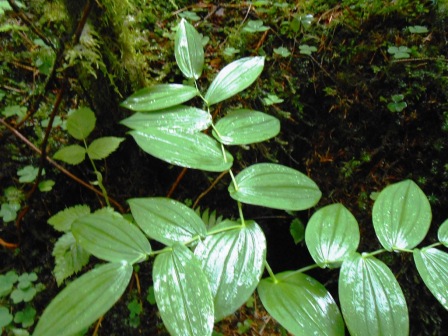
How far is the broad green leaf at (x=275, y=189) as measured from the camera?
0.88m

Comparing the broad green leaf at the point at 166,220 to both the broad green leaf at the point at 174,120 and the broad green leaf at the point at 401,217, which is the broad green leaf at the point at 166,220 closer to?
the broad green leaf at the point at 174,120

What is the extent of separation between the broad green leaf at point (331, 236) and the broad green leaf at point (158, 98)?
0.55m

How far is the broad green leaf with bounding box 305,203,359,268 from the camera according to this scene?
0.85 meters

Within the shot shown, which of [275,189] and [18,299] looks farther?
[18,299]

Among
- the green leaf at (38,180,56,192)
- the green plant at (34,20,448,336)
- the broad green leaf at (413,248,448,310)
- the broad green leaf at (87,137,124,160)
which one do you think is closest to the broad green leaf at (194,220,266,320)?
the green plant at (34,20,448,336)

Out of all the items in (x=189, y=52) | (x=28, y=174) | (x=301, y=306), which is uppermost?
(x=189, y=52)

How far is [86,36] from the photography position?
3.48ft

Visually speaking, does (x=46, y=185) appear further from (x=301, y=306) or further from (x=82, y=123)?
(x=301, y=306)

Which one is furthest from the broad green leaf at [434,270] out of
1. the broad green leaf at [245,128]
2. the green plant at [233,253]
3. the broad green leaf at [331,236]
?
the broad green leaf at [245,128]

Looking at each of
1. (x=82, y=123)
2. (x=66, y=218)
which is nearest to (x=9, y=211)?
(x=66, y=218)

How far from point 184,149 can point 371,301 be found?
0.57 metres

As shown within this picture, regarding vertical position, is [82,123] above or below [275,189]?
above

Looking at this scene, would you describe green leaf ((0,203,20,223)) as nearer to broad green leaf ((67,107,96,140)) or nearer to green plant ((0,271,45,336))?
green plant ((0,271,45,336))

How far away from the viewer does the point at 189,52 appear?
118 centimetres
